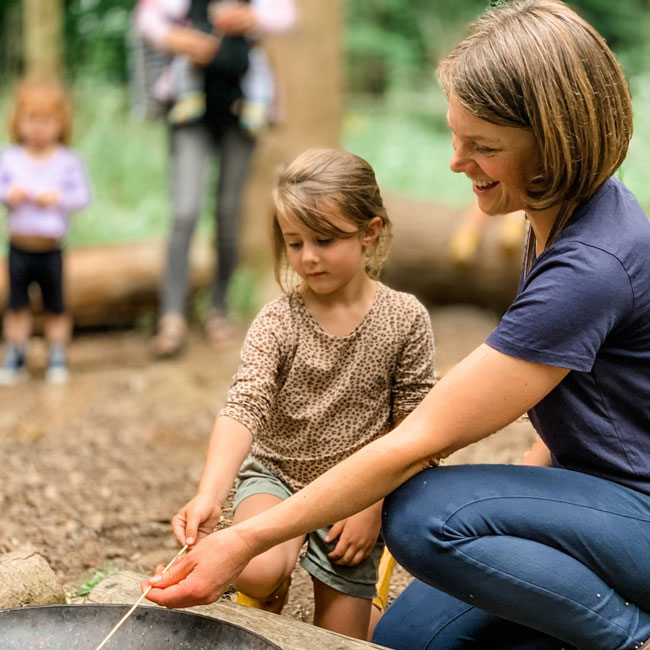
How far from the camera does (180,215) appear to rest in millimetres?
4984

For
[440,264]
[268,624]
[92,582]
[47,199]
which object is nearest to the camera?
[268,624]

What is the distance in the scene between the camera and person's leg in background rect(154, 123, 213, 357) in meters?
4.93

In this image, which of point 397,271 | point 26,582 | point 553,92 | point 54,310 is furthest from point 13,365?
point 553,92

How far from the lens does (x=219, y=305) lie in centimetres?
541

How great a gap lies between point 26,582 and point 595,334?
1254 mm

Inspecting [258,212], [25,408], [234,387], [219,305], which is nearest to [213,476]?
[234,387]

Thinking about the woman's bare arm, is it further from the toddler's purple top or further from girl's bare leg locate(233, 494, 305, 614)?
the toddler's purple top

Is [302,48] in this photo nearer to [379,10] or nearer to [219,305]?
[219,305]

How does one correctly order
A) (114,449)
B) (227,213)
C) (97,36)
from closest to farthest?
1. (114,449)
2. (227,213)
3. (97,36)

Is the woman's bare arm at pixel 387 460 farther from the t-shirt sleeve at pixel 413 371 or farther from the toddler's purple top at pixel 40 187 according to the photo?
the toddler's purple top at pixel 40 187

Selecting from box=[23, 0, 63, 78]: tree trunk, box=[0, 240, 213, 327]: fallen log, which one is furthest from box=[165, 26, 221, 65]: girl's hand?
box=[23, 0, 63, 78]: tree trunk

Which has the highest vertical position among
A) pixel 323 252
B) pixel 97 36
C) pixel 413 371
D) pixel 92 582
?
pixel 323 252

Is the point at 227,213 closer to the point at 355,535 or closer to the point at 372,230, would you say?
the point at 372,230

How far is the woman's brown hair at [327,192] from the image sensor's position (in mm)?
2004
